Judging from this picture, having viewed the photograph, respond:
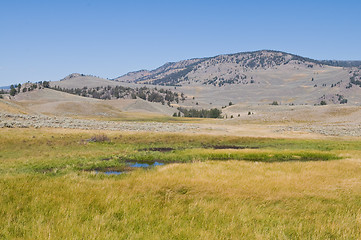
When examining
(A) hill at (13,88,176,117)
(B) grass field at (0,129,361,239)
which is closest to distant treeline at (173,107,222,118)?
(A) hill at (13,88,176,117)

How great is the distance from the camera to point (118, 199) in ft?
29.0

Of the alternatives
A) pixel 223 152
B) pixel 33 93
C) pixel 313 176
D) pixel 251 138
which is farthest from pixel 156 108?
pixel 313 176

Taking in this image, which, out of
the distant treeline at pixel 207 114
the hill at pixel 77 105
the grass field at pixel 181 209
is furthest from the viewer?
the distant treeline at pixel 207 114

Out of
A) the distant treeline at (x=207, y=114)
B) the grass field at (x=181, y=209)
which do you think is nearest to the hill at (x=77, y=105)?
the distant treeline at (x=207, y=114)

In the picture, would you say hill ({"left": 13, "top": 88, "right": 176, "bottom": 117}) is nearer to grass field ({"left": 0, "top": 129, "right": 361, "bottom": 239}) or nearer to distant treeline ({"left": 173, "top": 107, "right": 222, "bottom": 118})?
distant treeline ({"left": 173, "top": 107, "right": 222, "bottom": 118})

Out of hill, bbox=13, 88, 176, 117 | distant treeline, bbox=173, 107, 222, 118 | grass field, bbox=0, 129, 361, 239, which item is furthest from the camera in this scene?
distant treeline, bbox=173, 107, 222, 118

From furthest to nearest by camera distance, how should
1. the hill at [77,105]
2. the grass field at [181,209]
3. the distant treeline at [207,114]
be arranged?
the distant treeline at [207,114] < the hill at [77,105] < the grass field at [181,209]

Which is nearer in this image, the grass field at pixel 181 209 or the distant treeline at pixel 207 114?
the grass field at pixel 181 209

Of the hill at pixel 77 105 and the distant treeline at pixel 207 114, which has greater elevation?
the hill at pixel 77 105

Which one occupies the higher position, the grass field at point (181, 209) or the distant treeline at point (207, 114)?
the grass field at point (181, 209)

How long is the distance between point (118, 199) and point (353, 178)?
1375cm

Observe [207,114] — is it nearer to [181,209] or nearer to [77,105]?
[77,105]

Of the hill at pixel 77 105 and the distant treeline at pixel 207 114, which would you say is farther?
the distant treeline at pixel 207 114

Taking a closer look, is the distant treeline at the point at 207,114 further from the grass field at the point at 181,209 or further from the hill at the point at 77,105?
the grass field at the point at 181,209
